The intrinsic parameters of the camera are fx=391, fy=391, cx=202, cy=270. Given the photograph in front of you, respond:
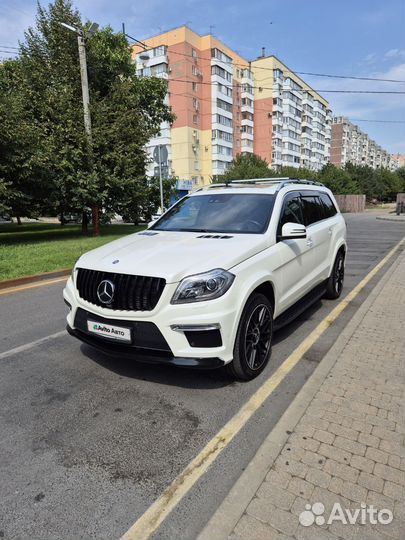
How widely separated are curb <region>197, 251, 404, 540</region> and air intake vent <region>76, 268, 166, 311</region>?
1.31 m

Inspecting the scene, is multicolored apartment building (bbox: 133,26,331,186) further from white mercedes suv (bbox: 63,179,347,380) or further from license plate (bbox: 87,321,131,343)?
license plate (bbox: 87,321,131,343)

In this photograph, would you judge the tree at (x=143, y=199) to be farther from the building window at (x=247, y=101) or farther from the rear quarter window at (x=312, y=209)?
the building window at (x=247, y=101)

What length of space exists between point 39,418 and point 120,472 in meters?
0.98

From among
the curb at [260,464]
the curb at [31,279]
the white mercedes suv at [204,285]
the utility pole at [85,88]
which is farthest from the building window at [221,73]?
the curb at [260,464]

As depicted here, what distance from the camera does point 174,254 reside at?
11.3 ft

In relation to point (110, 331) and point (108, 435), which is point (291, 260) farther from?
point (108, 435)

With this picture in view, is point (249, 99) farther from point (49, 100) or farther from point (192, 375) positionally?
point (192, 375)

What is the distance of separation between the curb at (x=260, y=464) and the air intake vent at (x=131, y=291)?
Answer: 131cm

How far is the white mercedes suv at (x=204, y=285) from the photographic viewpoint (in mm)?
3082

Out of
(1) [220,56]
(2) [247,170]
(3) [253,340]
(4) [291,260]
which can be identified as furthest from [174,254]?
(1) [220,56]

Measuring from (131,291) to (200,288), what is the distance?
57 centimetres

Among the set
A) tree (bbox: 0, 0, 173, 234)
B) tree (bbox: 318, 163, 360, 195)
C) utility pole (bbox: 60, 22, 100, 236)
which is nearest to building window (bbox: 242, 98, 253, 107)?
tree (bbox: 318, 163, 360, 195)

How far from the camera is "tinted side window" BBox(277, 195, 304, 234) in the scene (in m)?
4.34

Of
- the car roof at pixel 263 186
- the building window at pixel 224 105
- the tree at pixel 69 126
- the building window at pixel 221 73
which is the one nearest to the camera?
the car roof at pixel 263 186
